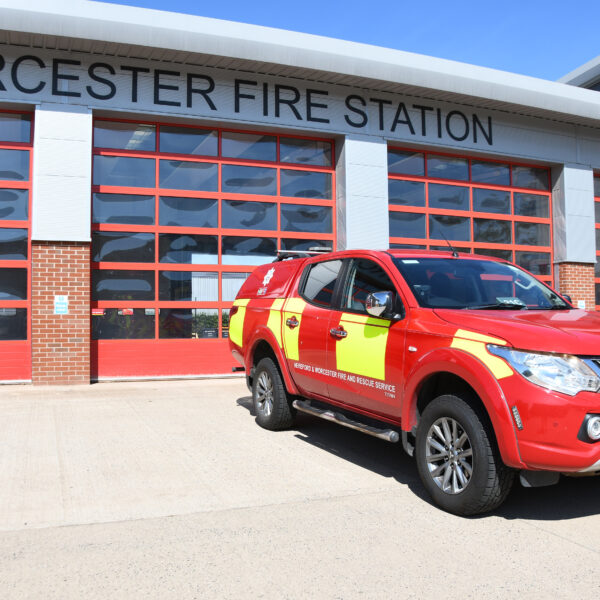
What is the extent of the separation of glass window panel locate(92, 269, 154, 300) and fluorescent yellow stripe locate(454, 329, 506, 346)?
743cm

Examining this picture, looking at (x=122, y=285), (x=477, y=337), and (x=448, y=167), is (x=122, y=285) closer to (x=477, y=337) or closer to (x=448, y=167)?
(x=448, y=167)

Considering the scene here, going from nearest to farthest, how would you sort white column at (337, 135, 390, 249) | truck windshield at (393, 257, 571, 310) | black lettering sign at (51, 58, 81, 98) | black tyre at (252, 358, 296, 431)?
truck windshield at (393, 257, 571, 310) < black tyre at (252, 358, 296, 431) < black lettering sign at (51, 58, 81, 98) < white column at (337, 135, 390, 249)

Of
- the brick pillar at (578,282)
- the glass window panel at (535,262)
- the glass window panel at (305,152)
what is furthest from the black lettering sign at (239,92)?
the brick pillar at (578,282)

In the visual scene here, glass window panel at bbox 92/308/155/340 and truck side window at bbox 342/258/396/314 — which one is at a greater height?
truck side window at bbox 342/258/396/314

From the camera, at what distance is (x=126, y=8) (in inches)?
391

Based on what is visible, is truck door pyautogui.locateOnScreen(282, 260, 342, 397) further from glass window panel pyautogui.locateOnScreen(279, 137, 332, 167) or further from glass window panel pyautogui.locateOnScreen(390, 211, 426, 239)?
glass window panel pyautogui.locateOnScreen(390, 211, 426, 239)

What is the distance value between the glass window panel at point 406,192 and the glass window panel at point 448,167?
0.44 m

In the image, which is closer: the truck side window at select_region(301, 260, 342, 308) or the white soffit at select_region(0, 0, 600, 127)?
the truck side window at select_region(301, 260, 342, 308)

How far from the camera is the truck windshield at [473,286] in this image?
475 centimetres

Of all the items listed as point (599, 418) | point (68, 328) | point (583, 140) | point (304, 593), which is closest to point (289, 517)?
point (304, 593)

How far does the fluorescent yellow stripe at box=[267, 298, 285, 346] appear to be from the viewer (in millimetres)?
6488

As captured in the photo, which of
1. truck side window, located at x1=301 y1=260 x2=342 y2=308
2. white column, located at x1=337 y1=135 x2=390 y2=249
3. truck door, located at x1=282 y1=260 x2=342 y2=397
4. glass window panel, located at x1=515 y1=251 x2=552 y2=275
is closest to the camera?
truck door, located at x1=282 y1=260 x2=342 y2=397

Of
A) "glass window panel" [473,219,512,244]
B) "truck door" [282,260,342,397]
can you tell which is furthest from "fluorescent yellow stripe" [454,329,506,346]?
"glass window panel" [473,219,512,244]

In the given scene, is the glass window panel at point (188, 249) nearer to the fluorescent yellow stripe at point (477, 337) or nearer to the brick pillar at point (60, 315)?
the brick pillar at point (60, 315)
